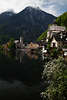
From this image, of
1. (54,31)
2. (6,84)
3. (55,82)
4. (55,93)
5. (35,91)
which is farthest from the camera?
(54,31)

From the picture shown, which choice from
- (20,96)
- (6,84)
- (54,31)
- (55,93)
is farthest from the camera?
(54,31)

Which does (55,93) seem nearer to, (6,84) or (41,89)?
(41,89)

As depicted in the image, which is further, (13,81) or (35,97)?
(13,81)

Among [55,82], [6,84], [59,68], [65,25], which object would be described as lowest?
[6,84]

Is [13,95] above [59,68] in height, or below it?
below

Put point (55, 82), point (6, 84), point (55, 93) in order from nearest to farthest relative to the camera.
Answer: point (55, 93)
point (55, 82)
point (6, 84)

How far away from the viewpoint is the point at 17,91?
72.5 feet

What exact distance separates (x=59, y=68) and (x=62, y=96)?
2.98 metres

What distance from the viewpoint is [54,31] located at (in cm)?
10175

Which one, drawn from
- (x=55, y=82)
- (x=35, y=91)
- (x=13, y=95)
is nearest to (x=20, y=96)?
(x=13, y=95)

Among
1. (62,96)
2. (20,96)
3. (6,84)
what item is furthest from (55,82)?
(6,84)

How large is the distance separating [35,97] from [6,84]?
24.4 ft

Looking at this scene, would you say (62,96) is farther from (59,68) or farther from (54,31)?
(54,31)

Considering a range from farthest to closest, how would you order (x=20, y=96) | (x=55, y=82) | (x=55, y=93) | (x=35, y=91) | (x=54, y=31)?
(x=54, y=31) < (x=35, y=91) < (x=20, y=96) < (x=55, y=82) < (x=55, y=93)
